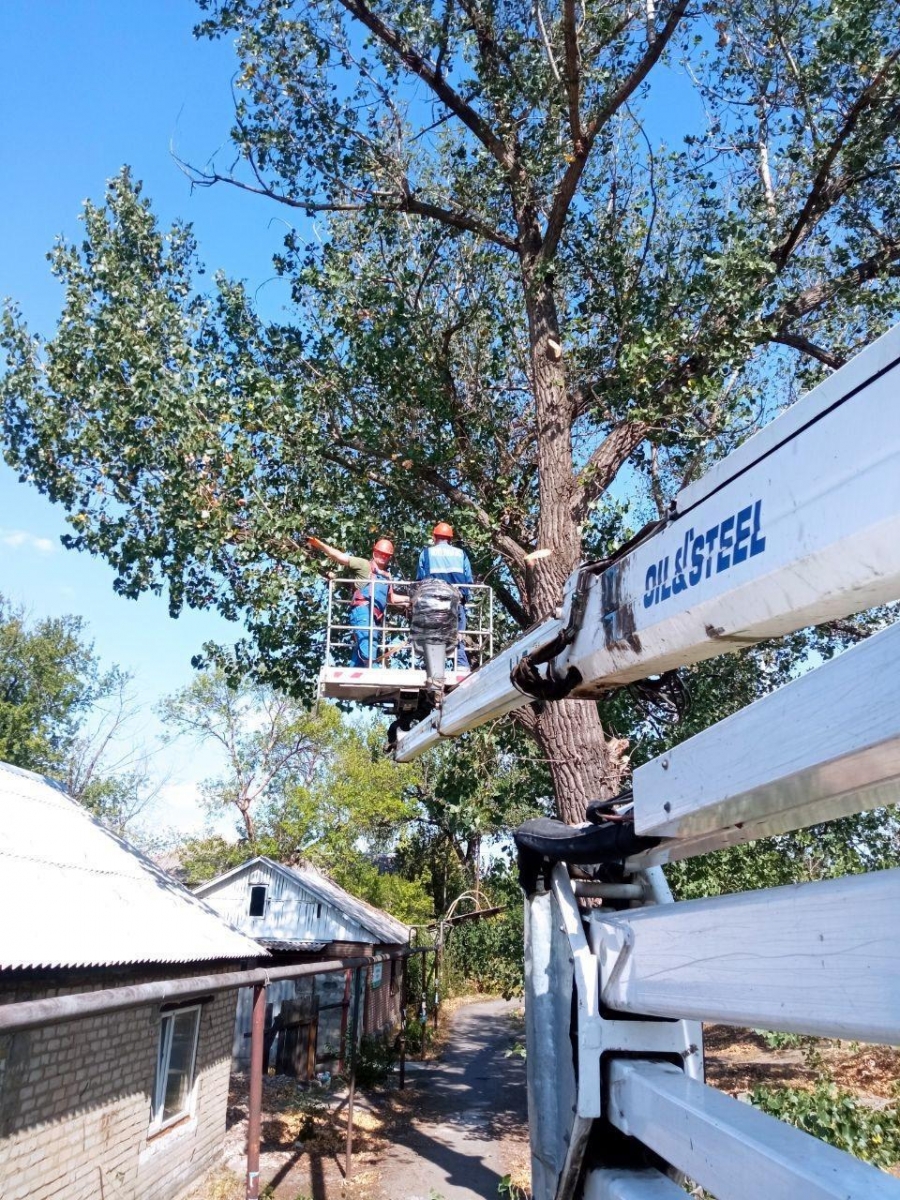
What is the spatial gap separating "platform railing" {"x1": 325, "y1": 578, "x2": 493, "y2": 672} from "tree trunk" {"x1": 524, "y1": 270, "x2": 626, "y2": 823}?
27.1 inches

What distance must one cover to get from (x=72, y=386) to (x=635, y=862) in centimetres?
919

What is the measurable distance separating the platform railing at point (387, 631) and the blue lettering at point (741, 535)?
17.2 ft

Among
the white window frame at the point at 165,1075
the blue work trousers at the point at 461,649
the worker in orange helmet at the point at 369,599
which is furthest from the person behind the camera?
the white window frame at the point at 165,1075

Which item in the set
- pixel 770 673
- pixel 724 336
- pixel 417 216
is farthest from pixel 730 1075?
pixel 417 216

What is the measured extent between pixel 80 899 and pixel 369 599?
13.4 feet

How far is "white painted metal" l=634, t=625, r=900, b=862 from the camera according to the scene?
169 centimetres

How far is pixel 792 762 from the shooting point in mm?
1864

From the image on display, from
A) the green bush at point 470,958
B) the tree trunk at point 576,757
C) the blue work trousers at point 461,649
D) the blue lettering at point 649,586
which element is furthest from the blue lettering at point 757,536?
the green bush at point 470,958

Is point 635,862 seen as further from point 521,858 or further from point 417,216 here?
point 417,216

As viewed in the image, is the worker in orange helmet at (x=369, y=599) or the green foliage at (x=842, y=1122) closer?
A: the worker in orange helmet at (x=369, y=599)

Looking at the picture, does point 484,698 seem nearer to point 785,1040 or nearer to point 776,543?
point 776,543

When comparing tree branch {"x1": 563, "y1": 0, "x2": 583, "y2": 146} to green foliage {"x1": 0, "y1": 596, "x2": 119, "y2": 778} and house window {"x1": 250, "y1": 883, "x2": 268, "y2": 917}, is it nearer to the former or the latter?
house window {"x1": 250, "y1": 883, "x2": 268, "y2": 917}

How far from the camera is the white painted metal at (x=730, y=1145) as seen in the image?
1.69m

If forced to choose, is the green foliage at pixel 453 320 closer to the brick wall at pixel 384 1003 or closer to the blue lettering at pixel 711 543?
the blue lettering at pixel 711 543
